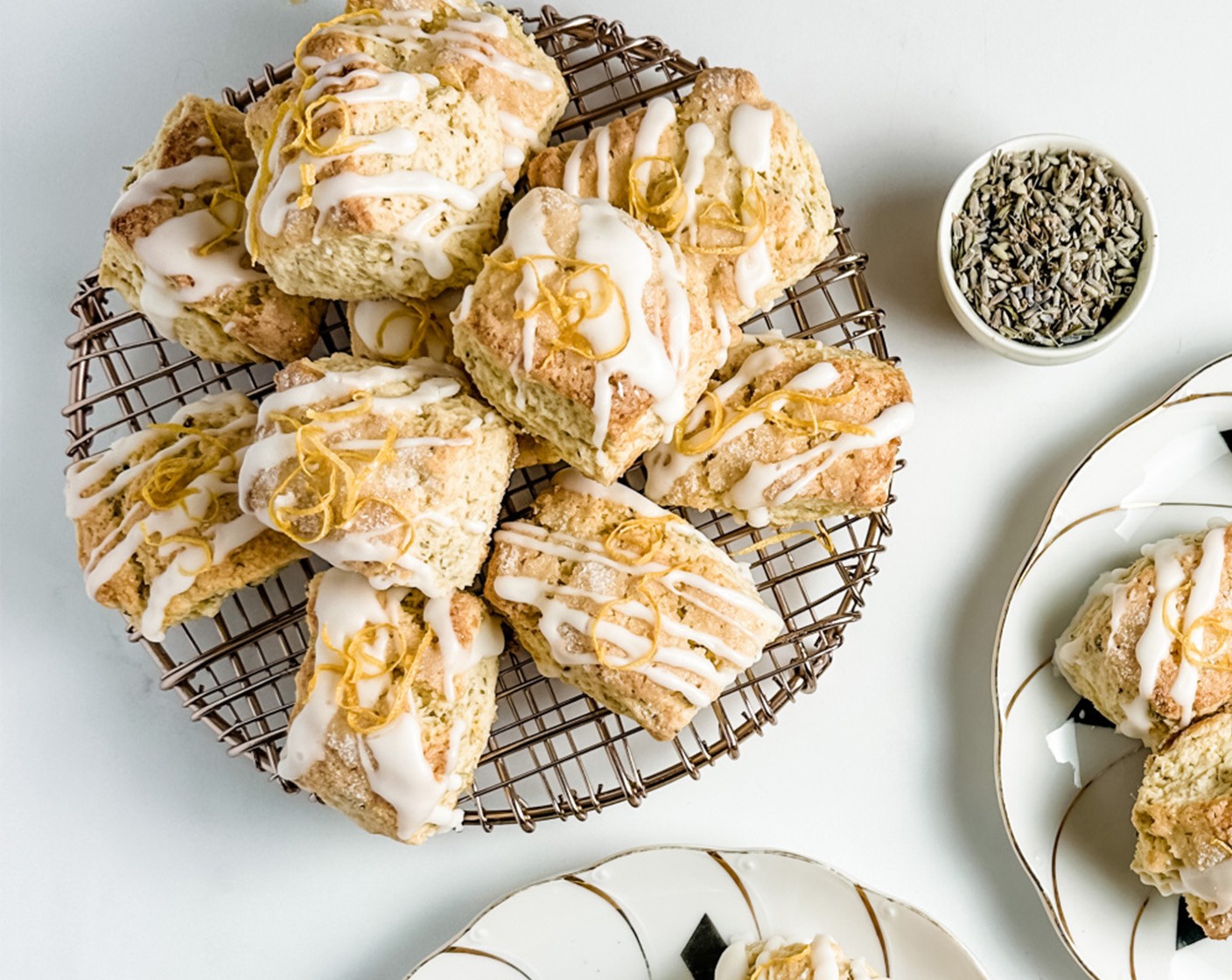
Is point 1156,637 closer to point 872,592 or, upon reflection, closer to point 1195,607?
point 1195,607

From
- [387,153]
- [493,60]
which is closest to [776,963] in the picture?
[387,153]

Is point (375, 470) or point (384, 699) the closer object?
point (375, 470)

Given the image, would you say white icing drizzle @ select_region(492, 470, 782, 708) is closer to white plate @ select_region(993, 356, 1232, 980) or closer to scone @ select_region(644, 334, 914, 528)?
scone @ select_region(644, 334, 914, 528)

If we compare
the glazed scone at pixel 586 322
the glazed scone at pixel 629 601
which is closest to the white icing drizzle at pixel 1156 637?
the glazed scone at pixel 629 601

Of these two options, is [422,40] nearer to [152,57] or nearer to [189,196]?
[189,196]

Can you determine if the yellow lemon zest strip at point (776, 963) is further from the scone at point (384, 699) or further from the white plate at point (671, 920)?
the scone at point (384, 699)

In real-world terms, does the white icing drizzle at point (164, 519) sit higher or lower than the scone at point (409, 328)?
lower
